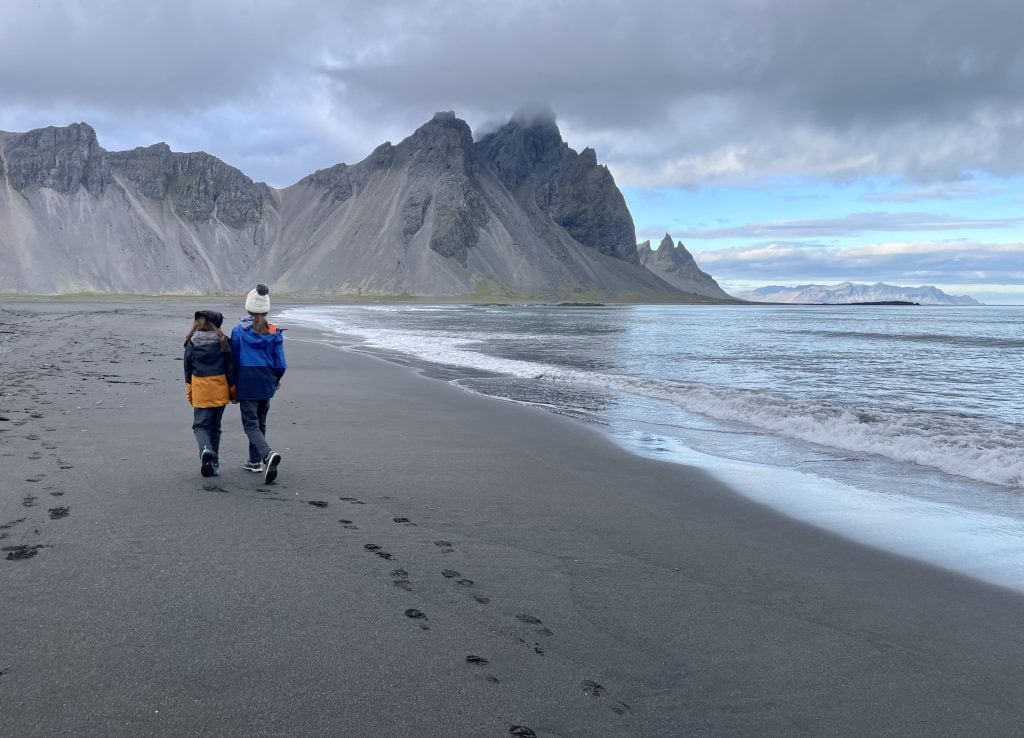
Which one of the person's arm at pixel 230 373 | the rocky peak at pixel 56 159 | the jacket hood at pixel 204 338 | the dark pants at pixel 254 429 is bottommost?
the dark pants at pixel 254 429

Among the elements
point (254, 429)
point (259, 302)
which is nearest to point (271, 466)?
point (254, 429)

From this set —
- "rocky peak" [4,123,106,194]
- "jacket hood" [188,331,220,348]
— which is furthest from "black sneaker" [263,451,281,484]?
"rocky peak" [4,123,106,194]

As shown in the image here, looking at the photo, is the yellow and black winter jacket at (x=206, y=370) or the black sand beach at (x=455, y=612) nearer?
the black sand beach at (x=455, y=612)

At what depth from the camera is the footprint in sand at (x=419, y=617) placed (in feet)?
14.4

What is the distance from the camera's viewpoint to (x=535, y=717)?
3496 mm

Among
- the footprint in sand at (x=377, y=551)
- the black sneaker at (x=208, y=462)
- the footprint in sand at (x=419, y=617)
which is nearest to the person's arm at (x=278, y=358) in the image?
the black sneaker at (x=208, y=462)

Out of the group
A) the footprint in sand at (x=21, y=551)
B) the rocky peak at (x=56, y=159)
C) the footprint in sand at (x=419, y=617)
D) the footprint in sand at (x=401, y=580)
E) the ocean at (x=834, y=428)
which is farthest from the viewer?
the rocky peak at (x=56, y=159)

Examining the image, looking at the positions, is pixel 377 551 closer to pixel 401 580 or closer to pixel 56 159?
pixel 401 580

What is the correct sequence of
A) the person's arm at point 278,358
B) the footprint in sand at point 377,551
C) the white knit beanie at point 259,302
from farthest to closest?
the person's arm at point 278,358, the white knit beanie at point 259,302, the footprint in sand at point 377,551

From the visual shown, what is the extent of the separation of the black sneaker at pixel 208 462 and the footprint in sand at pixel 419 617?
4266mm

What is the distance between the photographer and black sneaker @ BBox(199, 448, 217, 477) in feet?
25.8

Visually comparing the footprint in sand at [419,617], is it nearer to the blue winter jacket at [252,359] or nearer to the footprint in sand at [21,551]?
the footprint in sand at [21,551]

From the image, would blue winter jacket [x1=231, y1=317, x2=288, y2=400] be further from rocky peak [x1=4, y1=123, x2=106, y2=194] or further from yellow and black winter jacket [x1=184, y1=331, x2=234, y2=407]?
rocky peak [x1=4, y1=123, x2=106, y2=194]

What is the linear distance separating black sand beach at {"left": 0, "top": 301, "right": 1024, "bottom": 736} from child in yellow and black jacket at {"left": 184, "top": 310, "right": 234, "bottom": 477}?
1.40 ft
